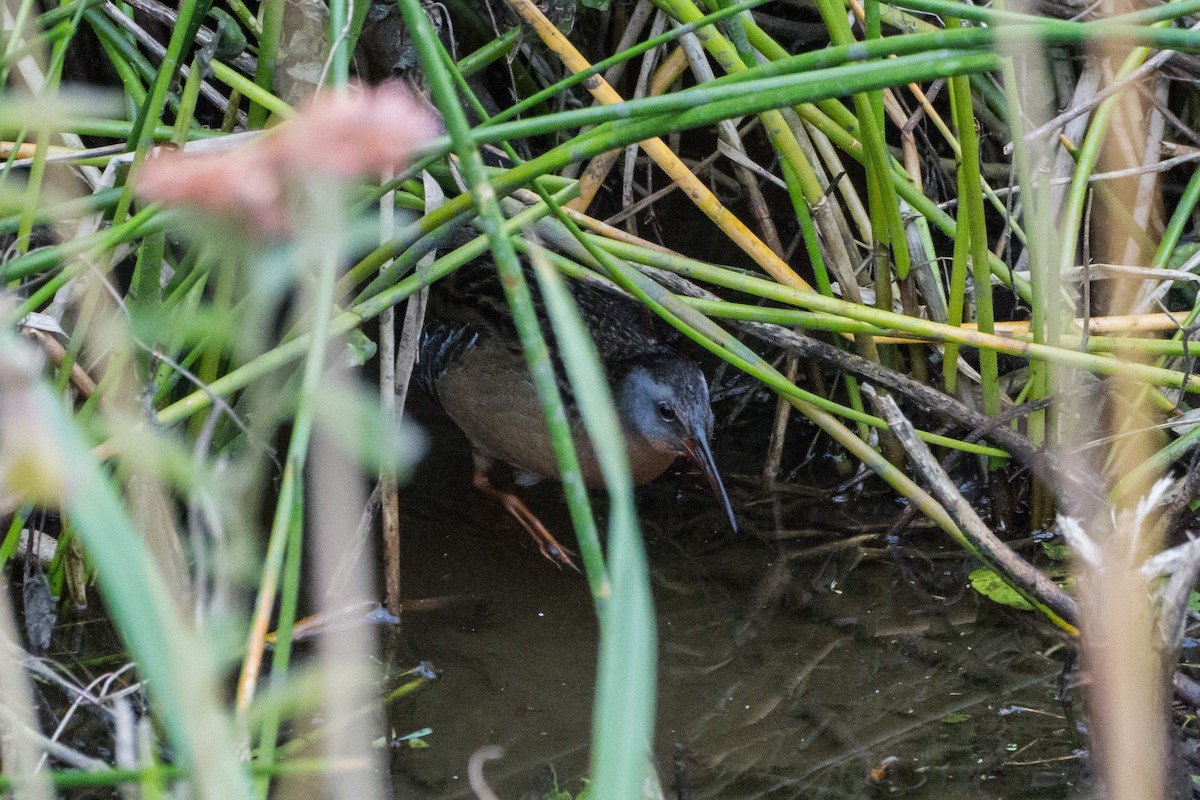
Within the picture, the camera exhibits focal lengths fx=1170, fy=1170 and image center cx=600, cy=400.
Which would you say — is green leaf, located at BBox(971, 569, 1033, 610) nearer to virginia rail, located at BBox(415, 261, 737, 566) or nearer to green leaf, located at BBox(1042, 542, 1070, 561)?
green leaf, located at BBox(1042, 542, 1070, 561)

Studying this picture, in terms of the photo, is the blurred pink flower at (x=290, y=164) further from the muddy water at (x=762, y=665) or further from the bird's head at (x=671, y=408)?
the bird's head at (x=671, y=408)

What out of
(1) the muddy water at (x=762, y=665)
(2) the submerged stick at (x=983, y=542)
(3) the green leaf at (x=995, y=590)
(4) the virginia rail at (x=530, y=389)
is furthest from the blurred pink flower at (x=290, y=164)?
(4) the virginia rail at (x=530, y=389)

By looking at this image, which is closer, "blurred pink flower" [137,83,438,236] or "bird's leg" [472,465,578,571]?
"blurred pink flower" [137,83,438,236]

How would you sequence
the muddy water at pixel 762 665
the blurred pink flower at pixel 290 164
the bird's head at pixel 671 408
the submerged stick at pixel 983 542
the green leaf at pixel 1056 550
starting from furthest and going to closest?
the bird's head at pixel 671 408, the green leaf at pixel 1056 550, the muddy water at pixel 762 665, the submerged stick at pixel 983 542, the blurred pink flower at pixel 290 164

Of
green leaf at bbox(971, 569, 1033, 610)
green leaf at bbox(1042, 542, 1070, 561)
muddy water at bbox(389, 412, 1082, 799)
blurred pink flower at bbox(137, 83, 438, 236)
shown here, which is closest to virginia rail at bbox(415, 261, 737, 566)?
muddy water at bbox(389, 412, 1082, 799)

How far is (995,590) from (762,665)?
55cm

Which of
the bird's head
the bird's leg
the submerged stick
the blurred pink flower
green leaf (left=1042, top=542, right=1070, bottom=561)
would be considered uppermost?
the bird's head

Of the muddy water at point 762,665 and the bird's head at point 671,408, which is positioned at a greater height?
the bird's head at point 671,408

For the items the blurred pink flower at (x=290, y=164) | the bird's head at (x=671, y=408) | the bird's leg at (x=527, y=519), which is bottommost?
the blurred pink flower at (x=290, y=164)

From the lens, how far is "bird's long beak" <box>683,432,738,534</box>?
2.73 m

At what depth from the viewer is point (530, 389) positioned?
2.94 metres

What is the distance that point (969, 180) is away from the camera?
225 centimetres

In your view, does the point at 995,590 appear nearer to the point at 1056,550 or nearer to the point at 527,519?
the point at 1056,550

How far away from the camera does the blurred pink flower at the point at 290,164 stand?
0.57 metres
